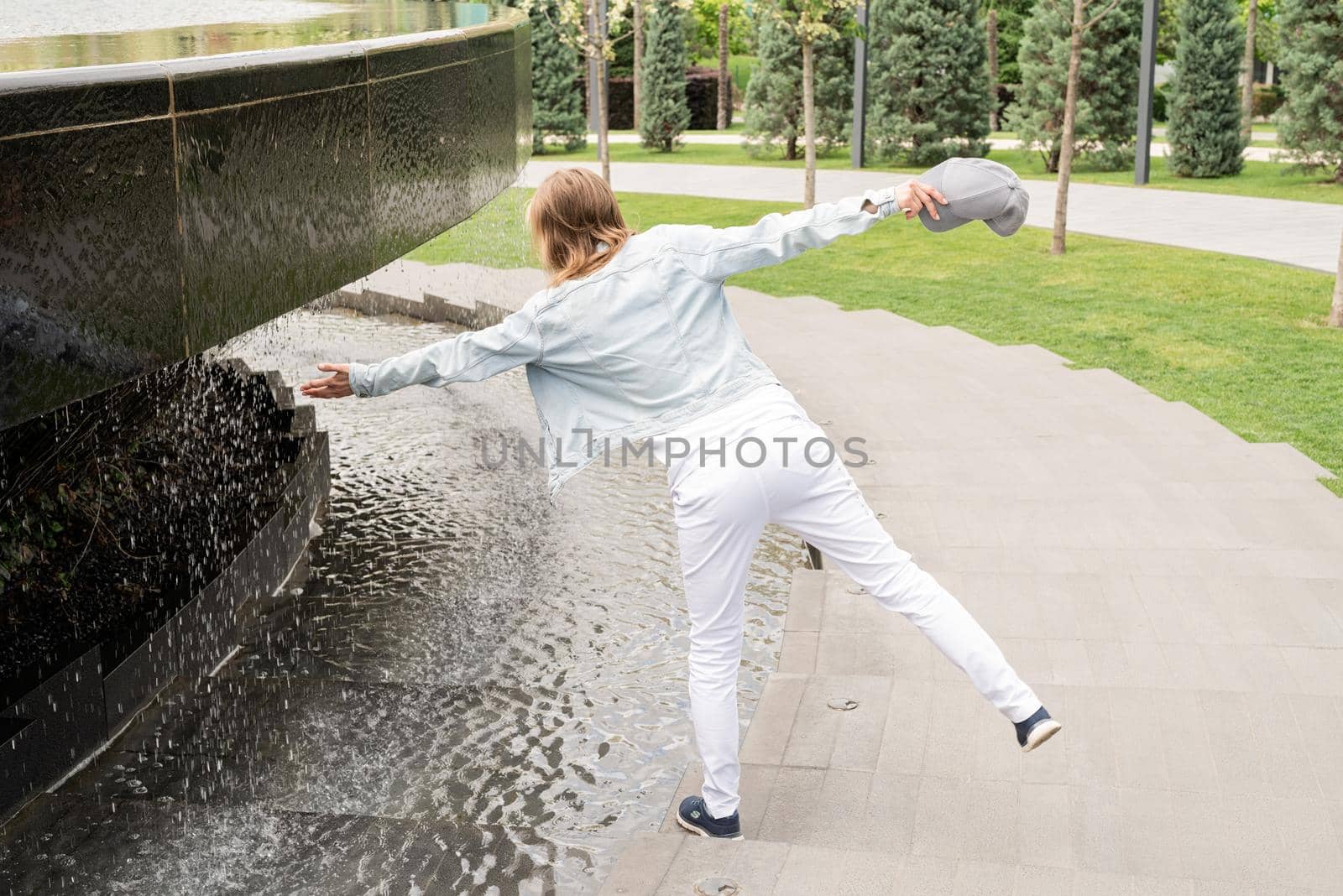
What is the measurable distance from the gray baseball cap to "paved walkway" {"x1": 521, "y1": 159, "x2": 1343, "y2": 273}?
10206 millimetres

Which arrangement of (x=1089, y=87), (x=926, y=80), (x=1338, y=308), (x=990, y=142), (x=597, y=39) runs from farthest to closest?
1. (x=990, y=142)
2. (x=926, y=80)
3. (x=1089, y=87)
4. (x=597, y=39)
5. (x=1338, y=308)

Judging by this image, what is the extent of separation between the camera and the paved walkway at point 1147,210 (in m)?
14.2

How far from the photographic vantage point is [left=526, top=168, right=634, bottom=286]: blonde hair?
3.35m

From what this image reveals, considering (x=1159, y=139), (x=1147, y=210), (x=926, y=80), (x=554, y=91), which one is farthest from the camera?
(x=554, y=91)

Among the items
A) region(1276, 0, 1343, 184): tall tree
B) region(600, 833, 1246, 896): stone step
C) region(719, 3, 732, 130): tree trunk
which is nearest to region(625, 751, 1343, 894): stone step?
region(600, 833, 1246, 896): stone step

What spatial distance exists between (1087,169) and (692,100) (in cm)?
1477

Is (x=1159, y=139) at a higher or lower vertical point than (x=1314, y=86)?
lower

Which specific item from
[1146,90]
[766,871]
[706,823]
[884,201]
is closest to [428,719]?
[706,823]

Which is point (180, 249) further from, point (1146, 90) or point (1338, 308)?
point (1146, 90)

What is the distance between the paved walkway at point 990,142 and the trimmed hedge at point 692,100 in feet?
5.92

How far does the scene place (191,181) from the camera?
3199 mm

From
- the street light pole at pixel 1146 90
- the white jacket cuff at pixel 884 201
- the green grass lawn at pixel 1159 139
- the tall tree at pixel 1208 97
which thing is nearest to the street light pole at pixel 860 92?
the street light pole at pixel 1146 90

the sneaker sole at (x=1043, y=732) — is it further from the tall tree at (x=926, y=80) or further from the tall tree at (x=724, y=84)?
the tall tree at (x=724, y=84)

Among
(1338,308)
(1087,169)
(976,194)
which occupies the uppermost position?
(976,194)
